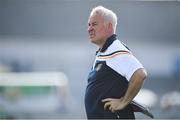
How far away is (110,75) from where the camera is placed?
3852 mm

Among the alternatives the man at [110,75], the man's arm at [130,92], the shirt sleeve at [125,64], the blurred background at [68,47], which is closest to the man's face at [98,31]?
the man at [110,75]

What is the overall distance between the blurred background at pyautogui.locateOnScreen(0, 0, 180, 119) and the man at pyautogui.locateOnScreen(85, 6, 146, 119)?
735 cm

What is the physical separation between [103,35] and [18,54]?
38.0 feet

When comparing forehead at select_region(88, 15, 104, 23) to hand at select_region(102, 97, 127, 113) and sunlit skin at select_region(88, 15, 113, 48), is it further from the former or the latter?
hand at select_region(102, 97, 127, 113)

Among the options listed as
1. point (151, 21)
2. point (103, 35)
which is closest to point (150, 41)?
point (151, 21)

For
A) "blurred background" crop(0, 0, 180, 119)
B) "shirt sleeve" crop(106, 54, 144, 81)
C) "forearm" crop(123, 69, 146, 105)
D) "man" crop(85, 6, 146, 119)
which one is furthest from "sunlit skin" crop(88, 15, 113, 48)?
"blurred background" crop(0, 0, 180, 119)

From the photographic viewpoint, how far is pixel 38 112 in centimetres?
1146

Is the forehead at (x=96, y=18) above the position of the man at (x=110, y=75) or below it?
above

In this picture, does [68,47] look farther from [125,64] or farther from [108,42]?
[125,64]

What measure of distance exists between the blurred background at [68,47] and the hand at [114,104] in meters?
7.45

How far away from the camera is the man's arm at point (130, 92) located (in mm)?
3721

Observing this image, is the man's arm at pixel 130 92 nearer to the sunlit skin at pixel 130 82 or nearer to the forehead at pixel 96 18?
the sunlit skin at pixel 130 82

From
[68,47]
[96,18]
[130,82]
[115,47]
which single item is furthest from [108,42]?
[68,47]

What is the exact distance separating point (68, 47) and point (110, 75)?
39.6 ft
